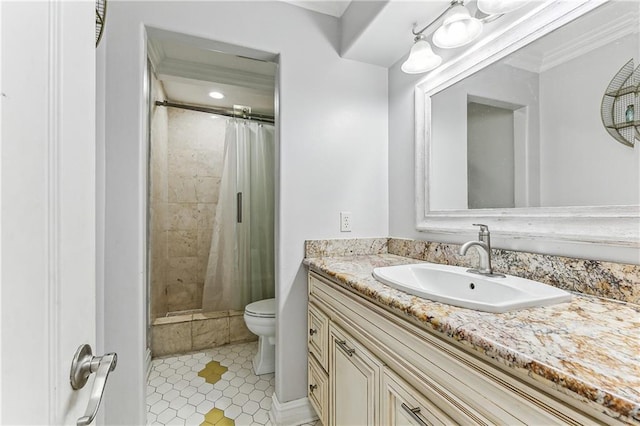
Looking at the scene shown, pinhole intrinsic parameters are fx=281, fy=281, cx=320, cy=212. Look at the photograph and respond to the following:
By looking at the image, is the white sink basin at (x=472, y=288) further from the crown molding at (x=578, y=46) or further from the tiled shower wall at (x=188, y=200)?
the tiled shower wall at (x=188, y=200)

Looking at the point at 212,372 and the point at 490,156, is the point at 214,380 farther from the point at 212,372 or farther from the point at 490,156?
the point at 490,156

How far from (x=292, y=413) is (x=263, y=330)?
1.68 feet

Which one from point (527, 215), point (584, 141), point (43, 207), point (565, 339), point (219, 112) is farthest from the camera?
point (219, 112)

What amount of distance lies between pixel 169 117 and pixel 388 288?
9.01 ft

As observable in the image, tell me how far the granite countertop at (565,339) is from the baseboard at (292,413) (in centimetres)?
100

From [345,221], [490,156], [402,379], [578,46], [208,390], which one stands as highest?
[578,46]

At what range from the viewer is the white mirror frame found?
0.77 metres

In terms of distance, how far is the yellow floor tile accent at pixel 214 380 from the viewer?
1.45m

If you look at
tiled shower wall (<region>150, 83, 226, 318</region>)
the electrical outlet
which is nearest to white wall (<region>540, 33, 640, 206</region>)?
the electrical outlet

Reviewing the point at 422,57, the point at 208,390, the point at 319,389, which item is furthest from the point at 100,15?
the point at 208,390

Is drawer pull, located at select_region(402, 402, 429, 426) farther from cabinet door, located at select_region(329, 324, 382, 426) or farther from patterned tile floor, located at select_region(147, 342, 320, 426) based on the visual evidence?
patterned tile floor, located at select_region(147, 342, 320, 426)

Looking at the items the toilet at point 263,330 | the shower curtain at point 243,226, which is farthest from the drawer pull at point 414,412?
the shower curtain at point 243,226

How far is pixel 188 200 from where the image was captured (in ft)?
9.09

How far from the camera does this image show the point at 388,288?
88 cm
